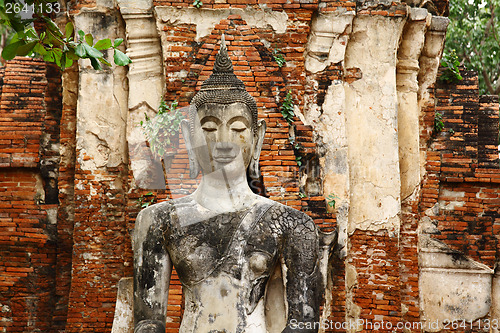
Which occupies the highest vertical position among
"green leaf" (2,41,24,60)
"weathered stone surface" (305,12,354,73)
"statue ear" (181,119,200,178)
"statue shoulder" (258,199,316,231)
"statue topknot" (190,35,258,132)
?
"weathered stone surface" (305,12,354,73)

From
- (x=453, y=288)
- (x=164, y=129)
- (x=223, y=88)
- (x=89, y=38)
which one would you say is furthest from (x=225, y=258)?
(x=453, y=288)

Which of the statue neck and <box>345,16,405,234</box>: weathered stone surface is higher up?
<box>345,16,405,234</box>: weathered stone surface

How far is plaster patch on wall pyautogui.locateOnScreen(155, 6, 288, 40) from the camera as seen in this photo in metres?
7.16

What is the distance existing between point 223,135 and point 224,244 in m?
0.62

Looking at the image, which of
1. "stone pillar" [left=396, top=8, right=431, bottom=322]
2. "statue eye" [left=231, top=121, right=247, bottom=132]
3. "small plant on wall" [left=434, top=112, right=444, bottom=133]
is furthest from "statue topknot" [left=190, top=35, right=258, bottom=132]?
"small plant on wall" [left=434, top=112, right=444, bottom=133]

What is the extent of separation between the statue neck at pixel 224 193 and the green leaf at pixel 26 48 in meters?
1.37

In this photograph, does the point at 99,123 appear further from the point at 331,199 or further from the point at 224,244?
the point at 224,244

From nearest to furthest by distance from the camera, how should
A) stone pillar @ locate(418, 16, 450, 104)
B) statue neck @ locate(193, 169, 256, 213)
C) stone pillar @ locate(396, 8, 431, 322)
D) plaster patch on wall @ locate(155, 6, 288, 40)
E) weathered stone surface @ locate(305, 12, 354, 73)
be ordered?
1. statue neck @ locate(193, 169, 256, 213)
2. plaster patch on wall @ locate(155, 6, 288, 40)
3. weathered stone surface @ locate(305, 12, 354, 73)
4. stone pillar @ locate(396, 8, 431, 322)
5. stone pillar @ locate(418, 16, 450, 104)

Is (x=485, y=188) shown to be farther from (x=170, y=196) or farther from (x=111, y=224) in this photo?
(x=111, y=224)

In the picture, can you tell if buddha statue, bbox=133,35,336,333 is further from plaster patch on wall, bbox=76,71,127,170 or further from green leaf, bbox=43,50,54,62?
plaster patch on wall, bbox=76,71,127,170

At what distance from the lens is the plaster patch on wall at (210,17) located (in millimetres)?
A: 7160

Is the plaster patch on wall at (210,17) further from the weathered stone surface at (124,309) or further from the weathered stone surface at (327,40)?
the weathered stone surface at (124,309)

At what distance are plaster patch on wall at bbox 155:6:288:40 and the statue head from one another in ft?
11.9

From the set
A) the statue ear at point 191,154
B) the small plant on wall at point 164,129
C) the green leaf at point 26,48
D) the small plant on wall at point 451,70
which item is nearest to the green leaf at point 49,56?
the green leaf at point 26,48
